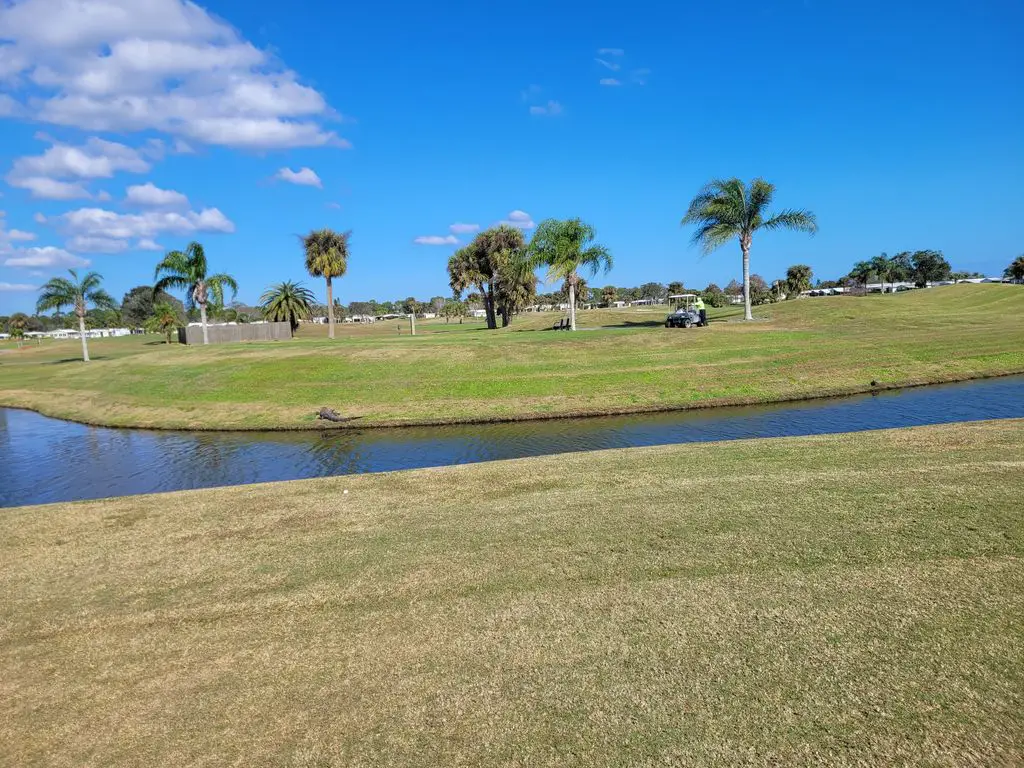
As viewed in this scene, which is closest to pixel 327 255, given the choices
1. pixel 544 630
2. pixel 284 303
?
pixel 284 303

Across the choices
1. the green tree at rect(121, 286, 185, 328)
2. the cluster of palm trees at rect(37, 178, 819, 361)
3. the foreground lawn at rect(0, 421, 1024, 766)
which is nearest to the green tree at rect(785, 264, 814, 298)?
the cluster of palm trees at rect(37, 178, 819, 361)

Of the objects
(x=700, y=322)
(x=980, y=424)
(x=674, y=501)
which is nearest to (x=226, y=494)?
(x=674, y=501)

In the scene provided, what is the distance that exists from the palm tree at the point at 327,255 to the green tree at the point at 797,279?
8372 centimetres

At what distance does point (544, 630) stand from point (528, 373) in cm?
2595

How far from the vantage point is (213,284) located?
54.7 meters

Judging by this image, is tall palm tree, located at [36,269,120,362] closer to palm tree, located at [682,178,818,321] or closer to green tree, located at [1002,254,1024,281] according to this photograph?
palm tree, located at [682,178,818,321]

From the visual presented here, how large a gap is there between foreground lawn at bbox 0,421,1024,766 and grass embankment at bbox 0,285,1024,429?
16415 millimetres

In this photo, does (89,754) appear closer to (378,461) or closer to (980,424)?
(378,461)

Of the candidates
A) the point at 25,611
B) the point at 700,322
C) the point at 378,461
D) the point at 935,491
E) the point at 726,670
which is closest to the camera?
the point at 726,670

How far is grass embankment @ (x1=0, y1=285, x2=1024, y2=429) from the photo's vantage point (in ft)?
90.4

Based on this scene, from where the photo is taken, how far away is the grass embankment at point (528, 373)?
27.6 meters

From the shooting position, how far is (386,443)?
22328mm

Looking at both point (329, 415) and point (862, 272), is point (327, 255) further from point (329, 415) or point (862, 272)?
point (862, 272)

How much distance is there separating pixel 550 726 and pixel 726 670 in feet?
5.62
